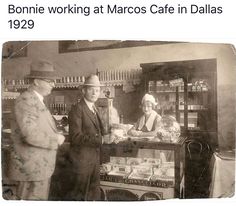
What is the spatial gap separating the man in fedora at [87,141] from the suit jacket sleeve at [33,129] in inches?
4.7

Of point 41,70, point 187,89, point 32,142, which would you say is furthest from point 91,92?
point 187,89

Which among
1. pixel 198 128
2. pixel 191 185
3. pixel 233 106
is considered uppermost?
pixel 233 106

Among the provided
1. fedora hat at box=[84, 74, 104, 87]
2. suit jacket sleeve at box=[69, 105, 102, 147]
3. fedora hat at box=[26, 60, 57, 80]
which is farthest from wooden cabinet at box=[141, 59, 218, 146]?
fedora hat at box=[26, 60, 57, 80]

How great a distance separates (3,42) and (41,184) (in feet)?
2.69

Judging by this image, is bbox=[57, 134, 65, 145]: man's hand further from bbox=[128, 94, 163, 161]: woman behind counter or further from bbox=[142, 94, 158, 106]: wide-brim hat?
bbox=[142, 94, 158, 106]: wide-brim hat

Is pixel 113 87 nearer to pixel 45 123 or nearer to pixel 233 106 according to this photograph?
pixel 45 123

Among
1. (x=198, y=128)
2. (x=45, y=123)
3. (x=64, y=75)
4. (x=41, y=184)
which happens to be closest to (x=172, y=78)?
(x=198, y=128)

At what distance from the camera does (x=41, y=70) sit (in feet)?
5.64

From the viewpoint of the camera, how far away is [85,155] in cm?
170

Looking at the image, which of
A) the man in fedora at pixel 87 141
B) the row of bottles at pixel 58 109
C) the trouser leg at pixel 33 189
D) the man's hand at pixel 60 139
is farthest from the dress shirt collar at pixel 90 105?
the trouser leg at pixel 33 189

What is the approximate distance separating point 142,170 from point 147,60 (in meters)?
0.61

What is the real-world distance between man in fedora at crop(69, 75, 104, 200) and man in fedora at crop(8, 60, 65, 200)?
10 centimetres

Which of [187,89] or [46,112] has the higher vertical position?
[187,89]

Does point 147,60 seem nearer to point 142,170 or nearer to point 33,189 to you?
point 142,170
